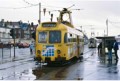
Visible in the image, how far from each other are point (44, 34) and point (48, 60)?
1890 millimetres

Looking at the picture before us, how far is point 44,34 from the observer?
2858 centimetres

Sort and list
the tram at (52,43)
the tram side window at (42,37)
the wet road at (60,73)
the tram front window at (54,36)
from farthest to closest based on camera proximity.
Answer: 1. the tram side window at (42,37)
2. the tram front window at (54,36)
3. the tram at (52,43)
4. the wet road at (60,73)

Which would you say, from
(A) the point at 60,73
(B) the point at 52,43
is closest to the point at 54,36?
(B) the point at 52,43

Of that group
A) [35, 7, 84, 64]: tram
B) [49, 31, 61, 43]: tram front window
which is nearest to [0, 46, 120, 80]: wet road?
[35, 7, 84, 64]: tram

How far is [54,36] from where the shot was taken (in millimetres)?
28469

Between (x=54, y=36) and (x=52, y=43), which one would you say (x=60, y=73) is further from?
(x=54, y=36)

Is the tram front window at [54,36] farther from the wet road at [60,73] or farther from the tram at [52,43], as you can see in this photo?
the wet road at [60,73]

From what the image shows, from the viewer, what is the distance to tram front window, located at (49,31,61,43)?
28312 millimetres

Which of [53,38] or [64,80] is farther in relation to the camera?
[53,38]

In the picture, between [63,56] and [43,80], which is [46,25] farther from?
[43,80]

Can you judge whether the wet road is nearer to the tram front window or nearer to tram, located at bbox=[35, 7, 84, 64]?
tram, located at bbox=[35, 7, 84, 64]

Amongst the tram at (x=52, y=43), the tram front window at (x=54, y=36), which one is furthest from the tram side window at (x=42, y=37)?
the tram front window at (x=54, y=36)

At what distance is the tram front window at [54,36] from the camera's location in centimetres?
2831

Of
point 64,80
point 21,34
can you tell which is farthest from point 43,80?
point 21,34
